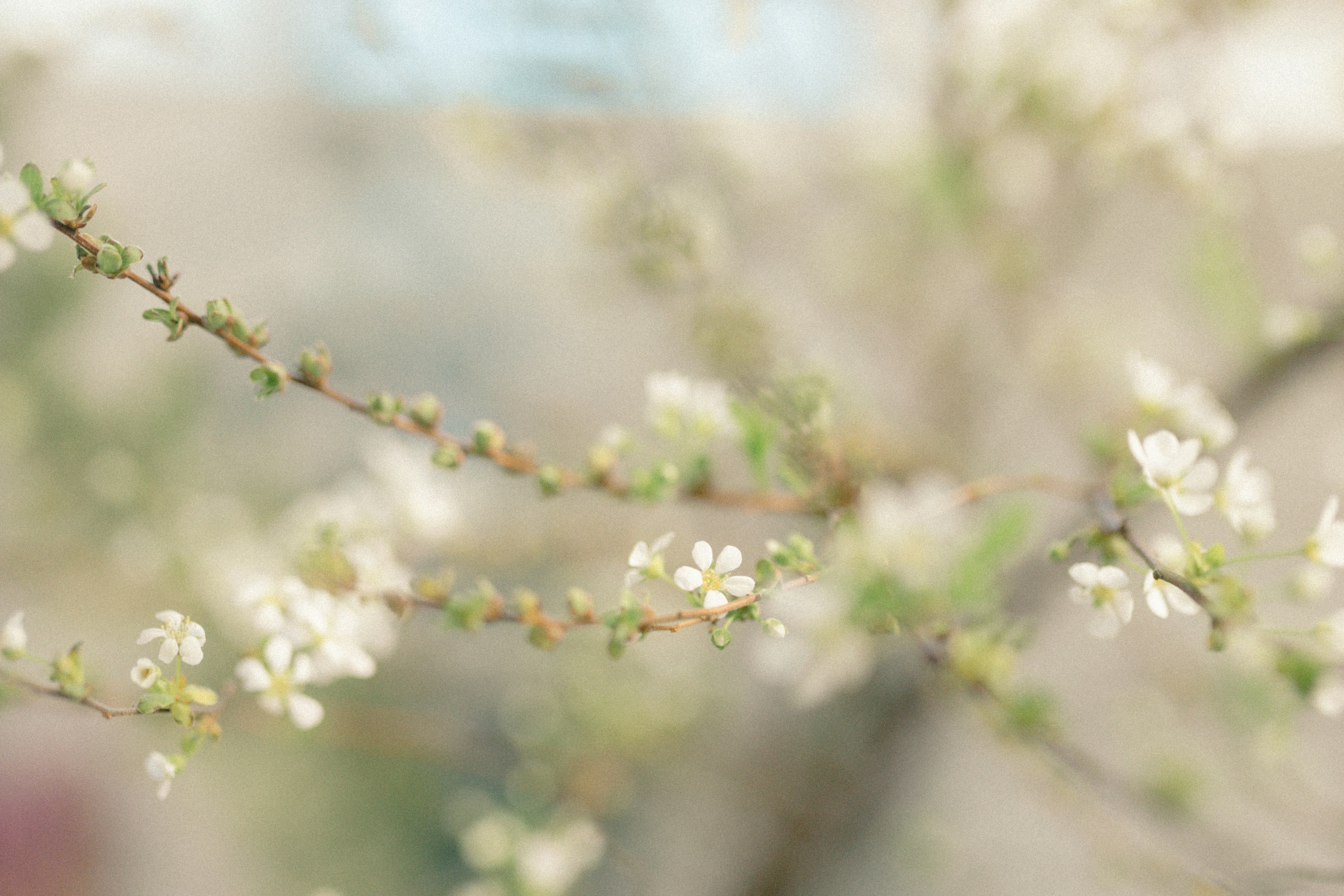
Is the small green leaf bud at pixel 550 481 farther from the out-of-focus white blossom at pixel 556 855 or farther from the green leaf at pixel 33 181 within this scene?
the out-of-focus white blossom at pixel 556 855

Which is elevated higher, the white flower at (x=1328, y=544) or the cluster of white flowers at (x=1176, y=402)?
the cluster of white flowers at (x=1176, y=402)

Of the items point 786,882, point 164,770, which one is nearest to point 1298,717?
point 786,882

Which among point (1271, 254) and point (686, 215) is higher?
point (1271, 254)

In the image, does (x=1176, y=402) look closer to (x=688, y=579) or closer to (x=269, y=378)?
(x=688, y=579)

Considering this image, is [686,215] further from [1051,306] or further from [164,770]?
[1051,306]

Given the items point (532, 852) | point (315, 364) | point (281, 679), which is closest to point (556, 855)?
point (532, 852)

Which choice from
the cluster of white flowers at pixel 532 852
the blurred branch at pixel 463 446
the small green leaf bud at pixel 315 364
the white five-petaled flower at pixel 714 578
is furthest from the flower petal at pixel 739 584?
the cluster of white flowers at pixel 532 852

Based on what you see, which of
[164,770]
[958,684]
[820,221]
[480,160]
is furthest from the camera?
[820,221]
